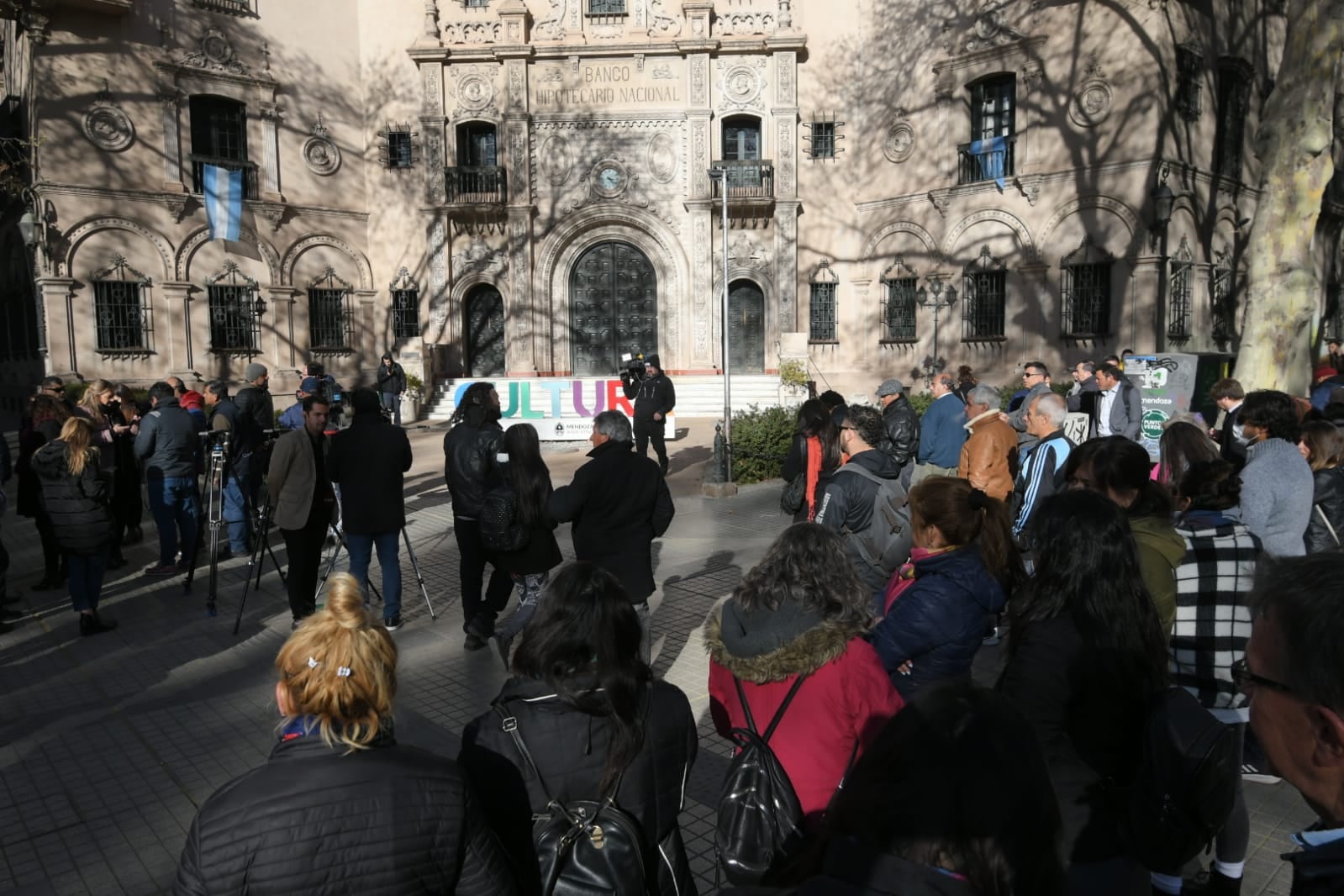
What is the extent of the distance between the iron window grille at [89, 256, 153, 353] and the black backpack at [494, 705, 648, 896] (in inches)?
977

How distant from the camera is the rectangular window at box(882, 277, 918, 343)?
2512 centimetres

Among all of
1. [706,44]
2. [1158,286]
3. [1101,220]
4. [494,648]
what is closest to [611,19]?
[706,44]

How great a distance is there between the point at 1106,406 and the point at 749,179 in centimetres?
1848

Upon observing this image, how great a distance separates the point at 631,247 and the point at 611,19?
265 inches

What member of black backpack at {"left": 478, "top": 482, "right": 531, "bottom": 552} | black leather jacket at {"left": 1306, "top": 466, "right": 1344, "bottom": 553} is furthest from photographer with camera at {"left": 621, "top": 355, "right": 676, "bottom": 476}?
black leather jacket at {"left": 1306, "top": 466, "right": 1344, "bottom": 553}

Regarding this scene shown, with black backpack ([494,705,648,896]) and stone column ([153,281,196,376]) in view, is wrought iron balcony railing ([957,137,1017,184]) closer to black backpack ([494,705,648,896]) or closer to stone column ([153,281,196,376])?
stone column ([153,281,196,376])

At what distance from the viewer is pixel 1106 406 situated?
30.4 feet

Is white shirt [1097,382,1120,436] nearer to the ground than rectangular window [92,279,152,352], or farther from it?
nearer to the ground

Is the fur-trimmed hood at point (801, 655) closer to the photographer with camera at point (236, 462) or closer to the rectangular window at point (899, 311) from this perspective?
the photographer with camera at point (236, 462)

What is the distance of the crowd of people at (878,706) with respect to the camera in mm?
1438

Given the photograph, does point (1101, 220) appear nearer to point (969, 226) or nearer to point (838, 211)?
point (969, 226)

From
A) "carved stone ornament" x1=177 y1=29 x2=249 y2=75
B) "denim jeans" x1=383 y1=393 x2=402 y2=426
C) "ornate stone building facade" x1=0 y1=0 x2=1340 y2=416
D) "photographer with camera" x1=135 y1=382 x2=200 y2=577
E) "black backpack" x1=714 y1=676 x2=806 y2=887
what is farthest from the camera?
"carved stone ornament" x1=177 y1=29 x2=249 y2=75

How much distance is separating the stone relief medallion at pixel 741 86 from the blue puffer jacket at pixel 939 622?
25200 millimetres

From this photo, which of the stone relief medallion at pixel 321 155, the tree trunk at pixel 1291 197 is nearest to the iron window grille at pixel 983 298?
the tree trunk at pixel 1291 197
